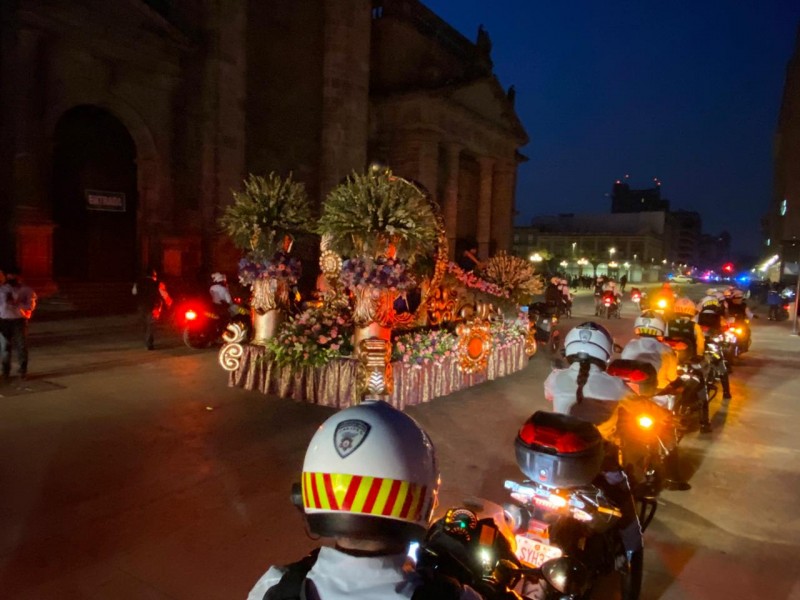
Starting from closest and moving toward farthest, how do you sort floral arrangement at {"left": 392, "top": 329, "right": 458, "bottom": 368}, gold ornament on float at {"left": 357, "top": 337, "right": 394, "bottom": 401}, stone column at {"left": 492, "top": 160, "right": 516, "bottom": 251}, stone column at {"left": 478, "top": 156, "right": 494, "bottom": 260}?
gold ornament on float at {"left": 357, "top": 337, "right": 394, "bottom": 401}
floral arrangement at {"left": 392, "top": 329, "right": 458, "bottom": 368}
stone column at {"left": 478, "top": 156, "right": 494, "bottom": 260}
stone column at {"left": 492, "top": 160, "right": 516, "bottom": 251}

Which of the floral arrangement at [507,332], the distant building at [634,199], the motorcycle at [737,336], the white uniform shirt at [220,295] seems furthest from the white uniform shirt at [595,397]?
the distant building at [634,199]

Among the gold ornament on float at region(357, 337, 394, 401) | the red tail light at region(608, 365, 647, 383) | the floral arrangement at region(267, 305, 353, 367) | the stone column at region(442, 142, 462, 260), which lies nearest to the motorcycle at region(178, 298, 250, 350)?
the floral arrangement at region(267, 305, 353, 367)

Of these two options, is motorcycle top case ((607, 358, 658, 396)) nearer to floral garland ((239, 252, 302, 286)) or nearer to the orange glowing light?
the orange glowing light

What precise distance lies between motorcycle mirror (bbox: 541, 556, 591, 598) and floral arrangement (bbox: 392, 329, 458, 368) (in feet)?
19.5

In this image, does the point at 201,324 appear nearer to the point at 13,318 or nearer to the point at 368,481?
the point at 13,318

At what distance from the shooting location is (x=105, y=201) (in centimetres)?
2030

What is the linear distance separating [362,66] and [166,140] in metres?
10.9

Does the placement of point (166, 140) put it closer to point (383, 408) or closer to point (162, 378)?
point (162, 378)

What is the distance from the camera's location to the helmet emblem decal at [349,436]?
5.75ft

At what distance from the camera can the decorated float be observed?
832 centimetres

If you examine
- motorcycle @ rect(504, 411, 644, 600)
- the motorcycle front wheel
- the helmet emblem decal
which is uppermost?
the helmet emblem decal

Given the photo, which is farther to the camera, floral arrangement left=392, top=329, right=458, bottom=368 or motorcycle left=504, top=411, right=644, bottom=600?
floral arrangement left=392, top=329, right=458, bottom=368

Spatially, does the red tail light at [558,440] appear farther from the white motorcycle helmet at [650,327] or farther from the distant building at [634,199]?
the distant building at [634,199]

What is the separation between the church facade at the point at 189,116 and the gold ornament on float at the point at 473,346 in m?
12.4
